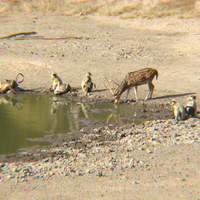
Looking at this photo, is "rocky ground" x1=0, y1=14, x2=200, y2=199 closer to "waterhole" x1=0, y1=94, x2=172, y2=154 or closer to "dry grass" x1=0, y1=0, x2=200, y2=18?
"waterhole" x1=0, y1=94, x2=172, y2=154

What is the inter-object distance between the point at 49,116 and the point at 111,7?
62.1ft

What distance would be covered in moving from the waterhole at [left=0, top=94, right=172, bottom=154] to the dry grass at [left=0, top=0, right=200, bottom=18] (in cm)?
1573

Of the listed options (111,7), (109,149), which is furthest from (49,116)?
(111,7)

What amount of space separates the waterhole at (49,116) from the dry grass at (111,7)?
15728mm

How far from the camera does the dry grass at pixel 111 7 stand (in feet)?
72.0

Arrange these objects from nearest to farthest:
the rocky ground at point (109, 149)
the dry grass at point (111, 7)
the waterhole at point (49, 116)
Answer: the rocky ground at point (109, 149), the waterhole at point (49, 116), the dry grass at point (111, 7)

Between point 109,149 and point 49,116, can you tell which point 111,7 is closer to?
point 49,116

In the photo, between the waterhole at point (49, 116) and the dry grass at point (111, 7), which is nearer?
the waterhole at point (49, 116)

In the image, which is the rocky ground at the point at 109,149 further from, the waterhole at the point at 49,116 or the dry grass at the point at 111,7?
the dry grass at the point at 111,7

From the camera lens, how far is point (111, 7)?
23484mm

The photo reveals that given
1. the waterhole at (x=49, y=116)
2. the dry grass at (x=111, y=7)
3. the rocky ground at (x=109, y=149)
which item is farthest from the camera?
the dry grass at (x=111, y=7)

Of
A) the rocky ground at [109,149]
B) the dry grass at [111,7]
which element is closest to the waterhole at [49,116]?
the rocky ground at [109,149]

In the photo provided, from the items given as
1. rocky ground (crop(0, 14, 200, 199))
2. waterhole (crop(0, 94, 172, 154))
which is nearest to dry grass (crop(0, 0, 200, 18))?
rocky ground (crop(0, 14, 200, 199))

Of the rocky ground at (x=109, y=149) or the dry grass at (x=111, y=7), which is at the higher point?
the dry grass at (x=111, y=7)
